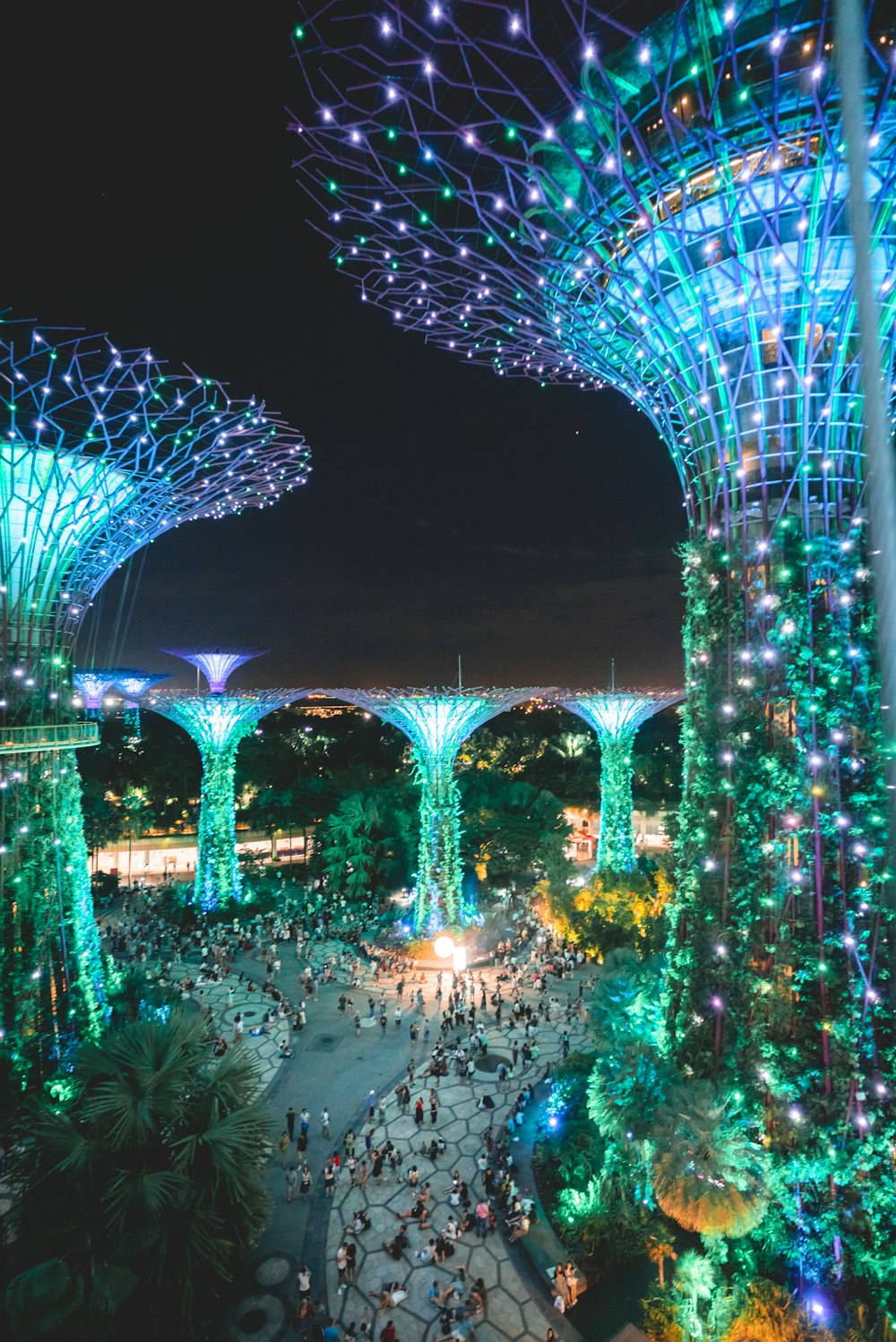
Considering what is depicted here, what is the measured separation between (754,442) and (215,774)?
22444mm

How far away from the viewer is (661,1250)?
9289 mm

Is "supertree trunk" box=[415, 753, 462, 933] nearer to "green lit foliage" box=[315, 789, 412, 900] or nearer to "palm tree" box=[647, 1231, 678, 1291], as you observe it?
"green lit foliage" box=[315, 789, 412, 900]

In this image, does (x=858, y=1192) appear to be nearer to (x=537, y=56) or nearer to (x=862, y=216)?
(x=862, y=216)

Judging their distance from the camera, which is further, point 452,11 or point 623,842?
point 623,842

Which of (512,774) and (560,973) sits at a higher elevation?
(512,774)

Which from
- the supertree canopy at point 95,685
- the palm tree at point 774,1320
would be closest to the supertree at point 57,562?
the palm tree at point 774,1320

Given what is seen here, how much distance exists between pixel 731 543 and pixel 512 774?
32678 mm

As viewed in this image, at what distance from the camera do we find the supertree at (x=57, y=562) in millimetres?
12055

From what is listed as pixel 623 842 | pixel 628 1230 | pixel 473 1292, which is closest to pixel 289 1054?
pixel 473 1292

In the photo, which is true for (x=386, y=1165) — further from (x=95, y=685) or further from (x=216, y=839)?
(x=95, y=685)

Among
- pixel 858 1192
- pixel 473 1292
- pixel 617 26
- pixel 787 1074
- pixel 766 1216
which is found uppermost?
pixel 617 26

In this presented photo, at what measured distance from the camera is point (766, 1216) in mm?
8570

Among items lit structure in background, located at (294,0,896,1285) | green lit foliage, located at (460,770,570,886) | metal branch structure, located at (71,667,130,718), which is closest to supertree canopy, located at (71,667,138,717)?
metal branch structure, located at (71,667,130,718)

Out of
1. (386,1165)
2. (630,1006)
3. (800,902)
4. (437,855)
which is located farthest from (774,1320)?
(437,855)
